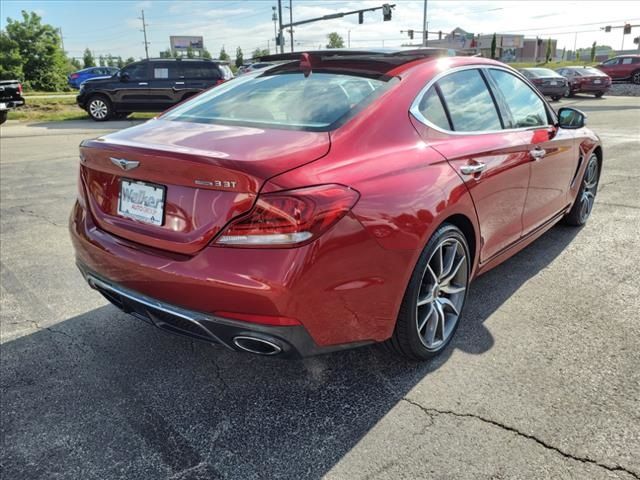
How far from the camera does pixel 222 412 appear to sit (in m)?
2.51

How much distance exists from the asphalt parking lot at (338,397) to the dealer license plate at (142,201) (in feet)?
2.95

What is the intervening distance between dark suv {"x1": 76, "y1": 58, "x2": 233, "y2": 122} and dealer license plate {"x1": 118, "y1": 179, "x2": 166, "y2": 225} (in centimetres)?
1530

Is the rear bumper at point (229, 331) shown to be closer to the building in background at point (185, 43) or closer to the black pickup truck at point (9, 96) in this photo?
the black pickup truck at point (9, 96)

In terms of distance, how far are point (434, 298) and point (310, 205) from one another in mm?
1093

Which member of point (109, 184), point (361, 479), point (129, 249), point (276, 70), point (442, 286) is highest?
point (276, 70)

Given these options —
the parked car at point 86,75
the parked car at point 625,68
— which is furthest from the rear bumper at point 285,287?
the parked car at point 625,68

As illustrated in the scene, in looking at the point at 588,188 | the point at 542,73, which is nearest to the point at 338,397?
the point at 588,188

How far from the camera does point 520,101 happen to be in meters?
3.78

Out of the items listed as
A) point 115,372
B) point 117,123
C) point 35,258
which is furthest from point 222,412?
point 117,123

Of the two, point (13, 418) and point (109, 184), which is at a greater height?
point (109, 184)

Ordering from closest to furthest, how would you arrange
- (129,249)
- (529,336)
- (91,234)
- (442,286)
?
(129,249), (91,234), (442,286), (529,336)

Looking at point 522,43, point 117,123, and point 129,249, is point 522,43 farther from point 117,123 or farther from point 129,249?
point 129,249

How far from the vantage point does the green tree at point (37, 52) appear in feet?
109

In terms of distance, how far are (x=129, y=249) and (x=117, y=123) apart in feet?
52.4
